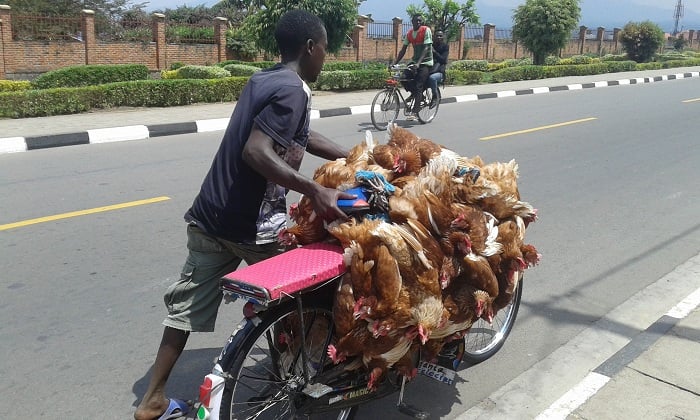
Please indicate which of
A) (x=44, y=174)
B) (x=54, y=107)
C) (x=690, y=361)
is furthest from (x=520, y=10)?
(x=690, y=361)

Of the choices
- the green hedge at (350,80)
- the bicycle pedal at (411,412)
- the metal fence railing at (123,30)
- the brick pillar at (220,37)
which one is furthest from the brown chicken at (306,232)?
the brick pillar at (220,37)

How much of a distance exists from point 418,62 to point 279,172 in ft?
32.7

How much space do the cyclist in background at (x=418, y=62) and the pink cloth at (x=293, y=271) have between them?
9758 mm

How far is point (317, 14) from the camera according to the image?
1753cm

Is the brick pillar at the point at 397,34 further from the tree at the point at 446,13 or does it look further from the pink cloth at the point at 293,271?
the pink cloth at the point at 293,271

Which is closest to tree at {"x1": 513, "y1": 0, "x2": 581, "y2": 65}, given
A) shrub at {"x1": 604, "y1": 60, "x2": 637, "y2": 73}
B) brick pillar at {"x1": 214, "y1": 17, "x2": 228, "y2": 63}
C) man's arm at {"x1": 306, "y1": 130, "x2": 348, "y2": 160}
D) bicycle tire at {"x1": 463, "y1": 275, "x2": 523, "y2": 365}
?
shrub at {"x1": 604, "y1": 60, "x2": 637, "y2": 73}

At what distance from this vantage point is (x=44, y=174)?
7703 millimetres

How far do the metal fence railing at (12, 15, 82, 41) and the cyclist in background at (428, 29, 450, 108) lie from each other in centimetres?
1541

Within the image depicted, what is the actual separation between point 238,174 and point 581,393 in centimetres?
200

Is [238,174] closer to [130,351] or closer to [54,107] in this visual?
[130,351]

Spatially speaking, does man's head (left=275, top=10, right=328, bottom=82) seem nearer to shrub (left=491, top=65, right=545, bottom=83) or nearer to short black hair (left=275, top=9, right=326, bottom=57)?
short black hair (left=275, top=9, right=326, bottom=57)

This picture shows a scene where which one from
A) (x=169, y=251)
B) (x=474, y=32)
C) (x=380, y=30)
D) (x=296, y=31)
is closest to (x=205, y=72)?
(x=169, y=251)

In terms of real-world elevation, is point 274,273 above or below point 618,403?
above

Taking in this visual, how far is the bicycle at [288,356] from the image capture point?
2.38 m
